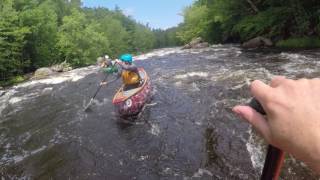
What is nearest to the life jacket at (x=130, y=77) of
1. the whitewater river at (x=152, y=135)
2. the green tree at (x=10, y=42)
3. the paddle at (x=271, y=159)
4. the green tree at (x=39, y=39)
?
the whitewater river at (x=152, y=135)

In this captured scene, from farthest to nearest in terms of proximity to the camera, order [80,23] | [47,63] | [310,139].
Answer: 1. [80,23]
2. [47,63]
3. [310,139]

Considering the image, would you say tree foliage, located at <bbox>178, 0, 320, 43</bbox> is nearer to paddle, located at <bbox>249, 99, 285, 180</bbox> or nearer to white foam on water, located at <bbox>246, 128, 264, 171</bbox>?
white foam on water, located at <bbox>246, 128, 264, 171</bbox>

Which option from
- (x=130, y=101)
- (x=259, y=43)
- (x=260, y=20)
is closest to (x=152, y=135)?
(x=130, y=101)

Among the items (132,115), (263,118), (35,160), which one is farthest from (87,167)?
(263,118)

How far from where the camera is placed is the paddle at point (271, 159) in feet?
3.33

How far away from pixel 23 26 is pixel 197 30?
21.6m

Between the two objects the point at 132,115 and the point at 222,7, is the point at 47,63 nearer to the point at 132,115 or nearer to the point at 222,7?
the point at 222,7

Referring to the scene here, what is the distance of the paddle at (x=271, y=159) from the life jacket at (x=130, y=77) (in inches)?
399

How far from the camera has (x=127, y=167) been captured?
757 cm

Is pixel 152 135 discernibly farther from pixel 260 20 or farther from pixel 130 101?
pixel 260 20

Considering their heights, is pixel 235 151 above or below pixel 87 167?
above

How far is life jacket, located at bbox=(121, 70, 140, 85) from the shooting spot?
1112cm

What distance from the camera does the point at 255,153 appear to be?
7031mm

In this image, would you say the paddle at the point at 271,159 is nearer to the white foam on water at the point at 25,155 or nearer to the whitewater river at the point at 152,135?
the whitewater river at the point at 152,135
